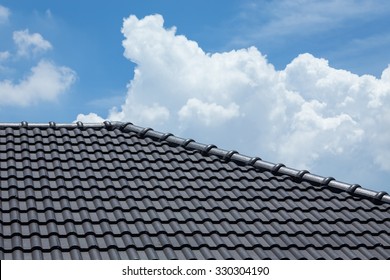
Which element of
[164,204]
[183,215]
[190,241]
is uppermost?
[164,204]

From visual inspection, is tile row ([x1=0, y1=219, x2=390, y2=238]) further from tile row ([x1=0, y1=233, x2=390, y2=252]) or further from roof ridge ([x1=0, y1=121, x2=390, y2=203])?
roof ridge ([x1=0, y1=121, x2=390, y2=203])

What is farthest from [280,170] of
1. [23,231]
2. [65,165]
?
[23,231]

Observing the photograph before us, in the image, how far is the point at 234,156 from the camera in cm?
1451

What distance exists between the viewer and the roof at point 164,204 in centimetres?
1040

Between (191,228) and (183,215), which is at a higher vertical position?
(183,215)

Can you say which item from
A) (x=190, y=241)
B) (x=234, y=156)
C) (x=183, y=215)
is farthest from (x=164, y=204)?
(x=234, y=156)

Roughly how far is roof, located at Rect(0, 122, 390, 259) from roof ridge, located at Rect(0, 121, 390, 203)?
0.07ft

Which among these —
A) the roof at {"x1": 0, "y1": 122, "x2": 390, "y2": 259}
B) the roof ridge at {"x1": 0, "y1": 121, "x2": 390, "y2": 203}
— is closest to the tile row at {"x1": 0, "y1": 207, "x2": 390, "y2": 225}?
the roof at {"x1": 0, "y1": 122, "x2": 390, "y2": 259}

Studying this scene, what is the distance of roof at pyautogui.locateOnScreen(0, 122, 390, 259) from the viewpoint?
34.1 feet

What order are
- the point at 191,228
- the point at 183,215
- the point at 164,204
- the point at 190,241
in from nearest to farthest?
1. the point at 190,241
2. the point at 191,228
3. the point at 183,215
4. the point at 164,204

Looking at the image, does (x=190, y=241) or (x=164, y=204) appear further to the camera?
(x=164, y=204)

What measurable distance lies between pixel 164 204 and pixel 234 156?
3.12m

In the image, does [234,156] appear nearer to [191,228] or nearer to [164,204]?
[164,204]

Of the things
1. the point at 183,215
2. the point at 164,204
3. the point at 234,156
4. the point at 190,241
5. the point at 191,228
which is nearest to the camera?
the point at 190,241
